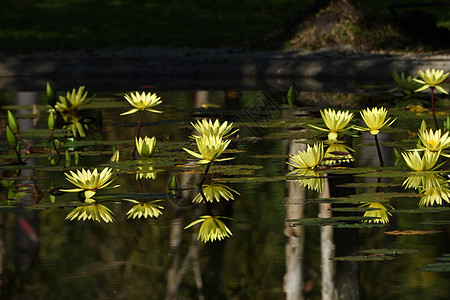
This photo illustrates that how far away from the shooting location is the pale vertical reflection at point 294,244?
405 cm

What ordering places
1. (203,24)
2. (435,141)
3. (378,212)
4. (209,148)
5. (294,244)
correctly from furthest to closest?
(203,24) < (435,141) < (209,148) < (378,212) < (294,244)

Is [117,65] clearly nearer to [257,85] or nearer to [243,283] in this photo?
[257,85]

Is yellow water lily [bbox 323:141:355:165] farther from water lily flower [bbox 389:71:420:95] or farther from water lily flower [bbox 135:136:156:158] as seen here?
water lily flower [bbox 389:71:420:95]

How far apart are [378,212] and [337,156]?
213cm

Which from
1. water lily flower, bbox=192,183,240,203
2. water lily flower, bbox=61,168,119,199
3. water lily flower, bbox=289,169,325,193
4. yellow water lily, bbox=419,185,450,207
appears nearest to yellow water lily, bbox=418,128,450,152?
yellow water lily, bbox=419,185,450,207

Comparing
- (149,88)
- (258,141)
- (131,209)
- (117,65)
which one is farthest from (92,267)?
(117,65)

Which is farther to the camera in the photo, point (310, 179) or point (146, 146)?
point (146, 146)

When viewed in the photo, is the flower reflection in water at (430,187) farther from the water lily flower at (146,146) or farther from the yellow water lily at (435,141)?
the water lily flower at (146,146)

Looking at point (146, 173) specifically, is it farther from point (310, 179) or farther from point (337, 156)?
point (337, 156)

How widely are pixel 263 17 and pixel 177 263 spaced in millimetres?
20947

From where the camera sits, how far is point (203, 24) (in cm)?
2395

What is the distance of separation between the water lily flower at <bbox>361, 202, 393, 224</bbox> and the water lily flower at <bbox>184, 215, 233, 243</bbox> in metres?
0.73

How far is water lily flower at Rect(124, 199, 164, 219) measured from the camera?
223 inches

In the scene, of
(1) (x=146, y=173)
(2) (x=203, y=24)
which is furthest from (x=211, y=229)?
(2) (x=203, y=24)
